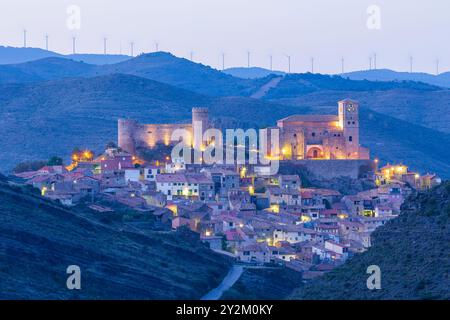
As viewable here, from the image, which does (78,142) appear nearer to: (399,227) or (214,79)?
(399,227)

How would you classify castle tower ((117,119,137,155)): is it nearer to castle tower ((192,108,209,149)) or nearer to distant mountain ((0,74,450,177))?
castle tower ((192,108,209,149))

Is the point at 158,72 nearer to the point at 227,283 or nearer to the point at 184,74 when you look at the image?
the point at 184,74

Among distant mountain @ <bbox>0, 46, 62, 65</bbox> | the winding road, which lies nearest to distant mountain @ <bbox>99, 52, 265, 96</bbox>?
distant mountain @ <bbox>0, 46, 62, 65</bbox>

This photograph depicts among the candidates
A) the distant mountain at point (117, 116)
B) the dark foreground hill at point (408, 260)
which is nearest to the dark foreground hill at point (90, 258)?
the dark foreground hill at point (408, 260)

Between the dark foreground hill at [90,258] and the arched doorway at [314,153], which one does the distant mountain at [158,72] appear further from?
the dark foreground hill at [90,258]

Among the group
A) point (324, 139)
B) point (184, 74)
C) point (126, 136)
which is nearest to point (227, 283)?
point (324, 139)
